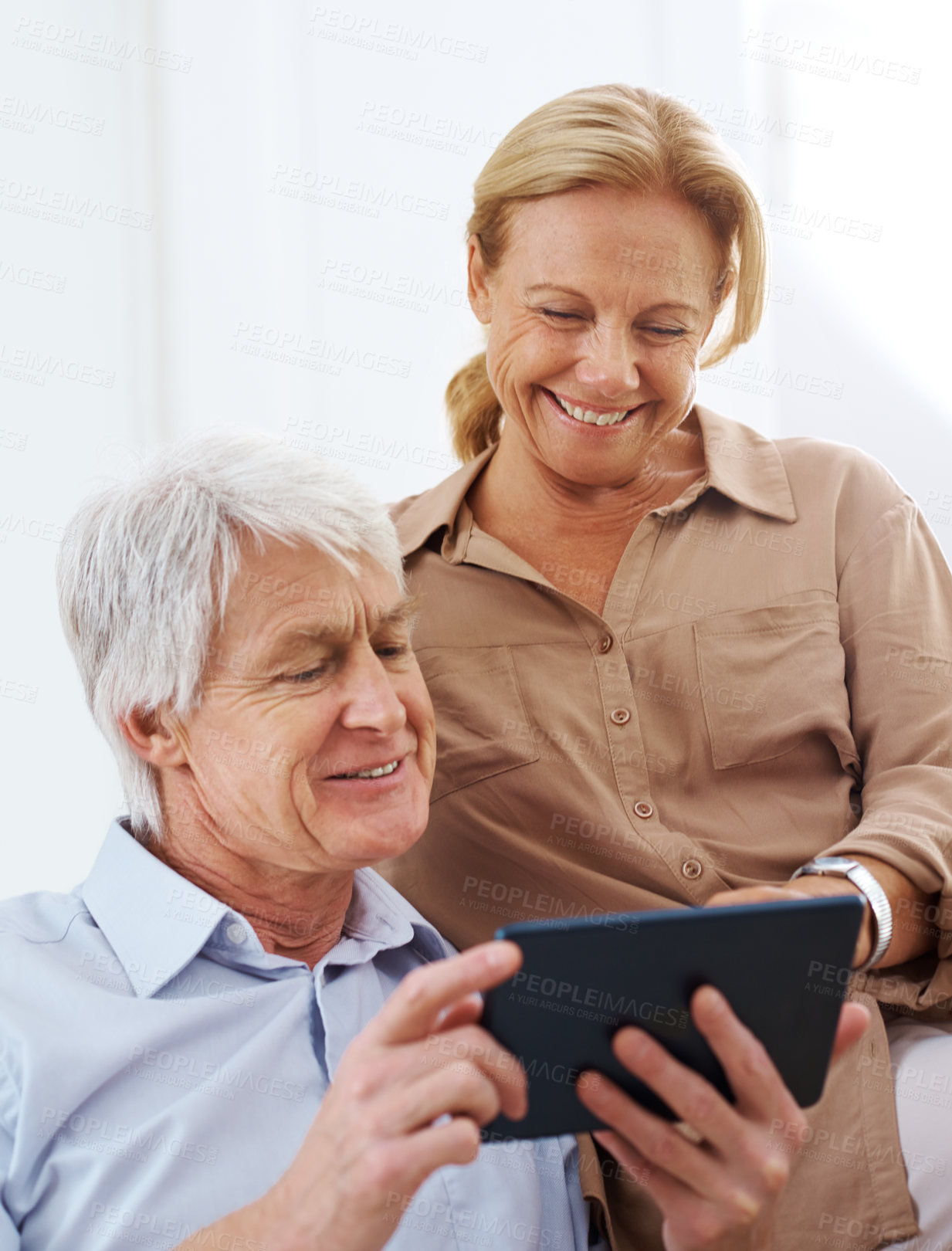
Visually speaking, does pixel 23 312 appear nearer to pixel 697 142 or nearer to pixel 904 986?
pixel 697 142

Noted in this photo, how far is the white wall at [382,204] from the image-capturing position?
8.27ft

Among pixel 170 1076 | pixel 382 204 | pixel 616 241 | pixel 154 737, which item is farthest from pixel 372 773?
pixel 382 204

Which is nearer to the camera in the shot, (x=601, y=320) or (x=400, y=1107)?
(x=400, y=1107)

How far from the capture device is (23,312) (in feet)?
7.90

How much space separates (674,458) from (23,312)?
1395mm

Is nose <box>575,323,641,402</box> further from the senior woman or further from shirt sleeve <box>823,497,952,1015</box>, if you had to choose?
shirt sleeve <box>823,497,952,1015</box>

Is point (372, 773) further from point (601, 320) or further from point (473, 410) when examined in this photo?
point (473, 410)

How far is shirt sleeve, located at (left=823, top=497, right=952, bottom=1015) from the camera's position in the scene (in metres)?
1.33

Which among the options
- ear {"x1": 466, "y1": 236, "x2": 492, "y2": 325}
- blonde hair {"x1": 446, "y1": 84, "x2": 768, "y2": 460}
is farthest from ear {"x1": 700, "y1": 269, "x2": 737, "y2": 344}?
ear {"x1": 466, "y1": 236, "x2": 492, "y2": 325}

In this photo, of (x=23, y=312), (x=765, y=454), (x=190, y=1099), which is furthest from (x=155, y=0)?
(x=190, y=1099)

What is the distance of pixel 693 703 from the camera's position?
154 cm

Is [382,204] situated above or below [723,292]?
above

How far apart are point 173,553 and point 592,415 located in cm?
61

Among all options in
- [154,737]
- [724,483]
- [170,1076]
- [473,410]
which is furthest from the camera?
[473,410]
